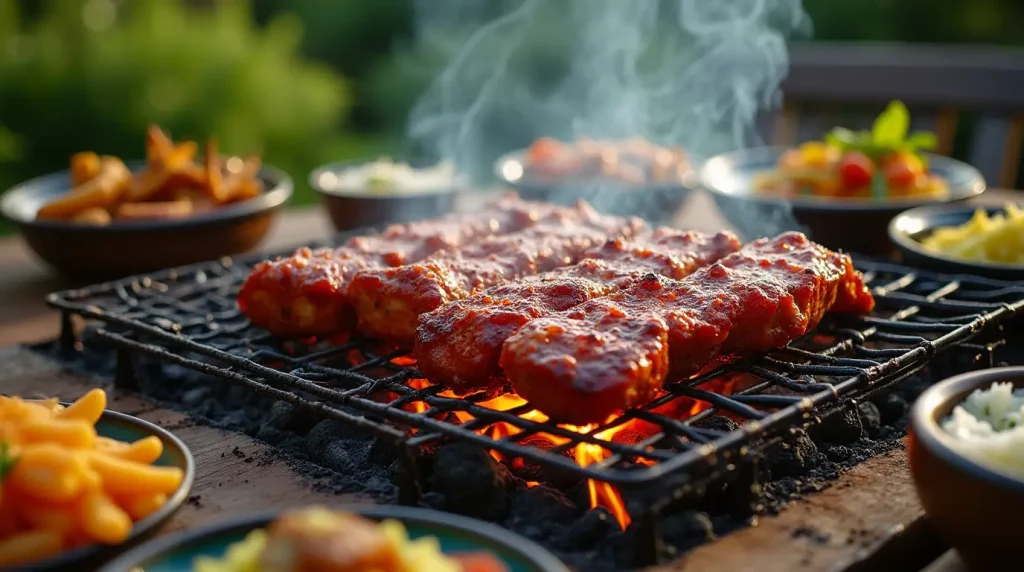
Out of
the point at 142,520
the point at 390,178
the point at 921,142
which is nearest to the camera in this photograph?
the point at 142,520

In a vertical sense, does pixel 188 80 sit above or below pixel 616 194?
above

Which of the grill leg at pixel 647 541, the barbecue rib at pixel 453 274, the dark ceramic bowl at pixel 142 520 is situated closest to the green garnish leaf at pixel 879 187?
the barbecue rib at pixel 453 274

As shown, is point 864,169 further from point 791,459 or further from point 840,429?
point 791,459

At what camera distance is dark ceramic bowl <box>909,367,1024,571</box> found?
2299 millimetres

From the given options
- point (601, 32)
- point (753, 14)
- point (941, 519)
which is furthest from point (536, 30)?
point (941, 519)

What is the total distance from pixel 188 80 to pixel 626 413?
37.9ft

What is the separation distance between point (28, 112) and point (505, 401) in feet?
35.7

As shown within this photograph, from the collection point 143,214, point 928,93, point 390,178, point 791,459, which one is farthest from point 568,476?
point 928,93

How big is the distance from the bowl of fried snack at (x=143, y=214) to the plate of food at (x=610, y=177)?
1.51m

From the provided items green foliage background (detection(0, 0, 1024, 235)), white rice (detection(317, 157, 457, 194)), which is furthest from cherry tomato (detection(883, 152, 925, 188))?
green foliage background (detection(0, 0, 1024, 235))

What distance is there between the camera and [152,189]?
5.57 meters

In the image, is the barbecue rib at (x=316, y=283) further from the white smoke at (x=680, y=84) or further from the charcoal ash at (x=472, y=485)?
the white smoke at (x=680, y=84)

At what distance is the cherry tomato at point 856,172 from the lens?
19.1ft

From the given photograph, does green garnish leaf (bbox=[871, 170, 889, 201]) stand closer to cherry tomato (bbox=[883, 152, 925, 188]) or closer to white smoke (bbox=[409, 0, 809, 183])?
cherry tomato (bbox=[883, 152, 925, 188])
